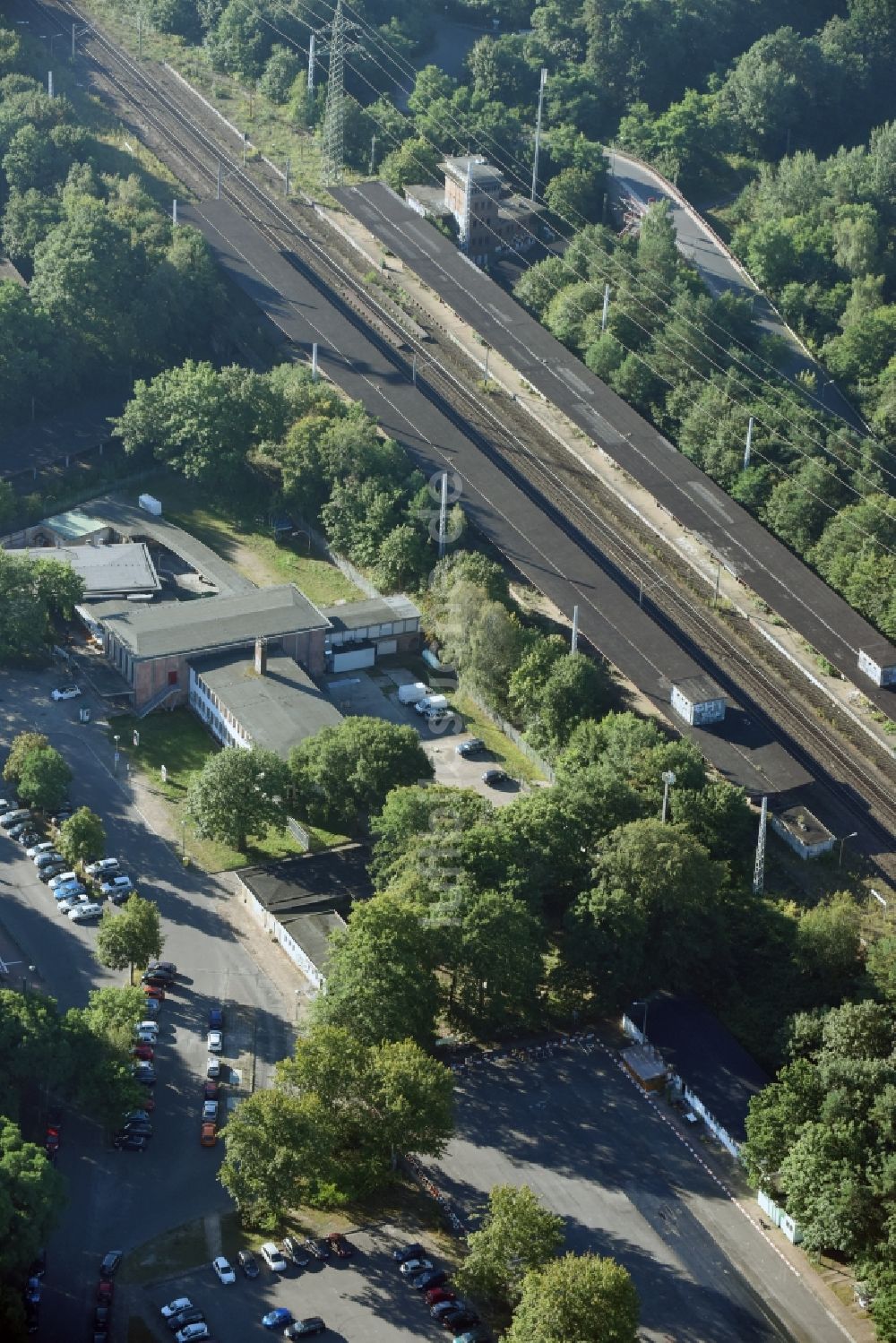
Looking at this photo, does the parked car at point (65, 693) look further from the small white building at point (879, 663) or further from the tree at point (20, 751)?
the small white building at point (879, 663)

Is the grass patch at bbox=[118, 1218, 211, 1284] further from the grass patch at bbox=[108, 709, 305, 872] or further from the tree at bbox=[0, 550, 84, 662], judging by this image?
the tree at bbox=[0, 550, 84, 662]

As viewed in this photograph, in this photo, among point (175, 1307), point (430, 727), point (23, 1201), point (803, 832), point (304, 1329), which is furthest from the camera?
point (430, 727)

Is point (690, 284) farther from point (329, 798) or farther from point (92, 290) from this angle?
point (329, 798)

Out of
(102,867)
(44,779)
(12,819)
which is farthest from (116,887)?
(12,819)

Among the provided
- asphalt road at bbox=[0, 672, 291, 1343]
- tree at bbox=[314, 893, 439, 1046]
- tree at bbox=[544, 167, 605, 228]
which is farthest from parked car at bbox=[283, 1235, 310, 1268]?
tree at bbox=[544, 167, 605, 228]

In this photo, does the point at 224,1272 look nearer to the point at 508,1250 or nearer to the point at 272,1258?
the point at 272,1258

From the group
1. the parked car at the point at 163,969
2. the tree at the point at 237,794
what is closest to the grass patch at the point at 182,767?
the tree at the point at 237,794
